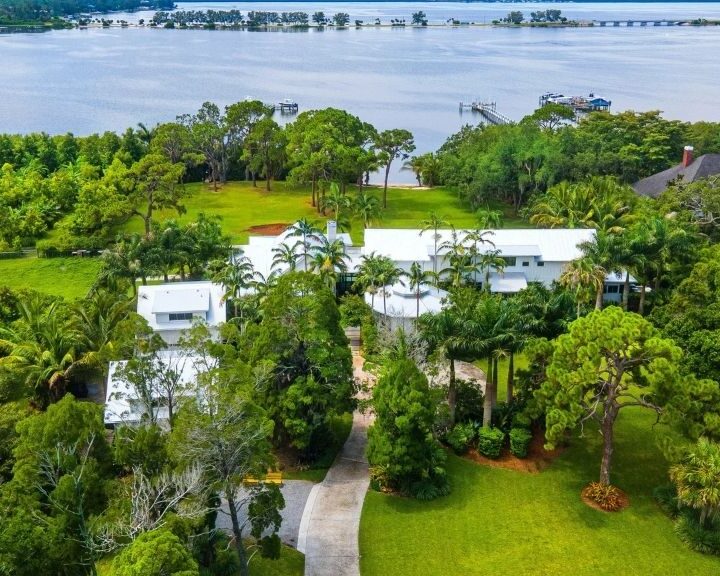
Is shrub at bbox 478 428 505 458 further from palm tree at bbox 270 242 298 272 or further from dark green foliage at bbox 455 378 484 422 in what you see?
palm tree at bbox 270 242 298 272

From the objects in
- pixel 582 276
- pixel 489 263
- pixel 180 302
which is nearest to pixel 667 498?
pixel 582 276

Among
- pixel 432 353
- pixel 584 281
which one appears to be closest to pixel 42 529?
pixel 432 353

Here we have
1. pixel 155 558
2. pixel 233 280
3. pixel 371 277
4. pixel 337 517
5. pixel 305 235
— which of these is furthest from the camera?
pixel 305 235

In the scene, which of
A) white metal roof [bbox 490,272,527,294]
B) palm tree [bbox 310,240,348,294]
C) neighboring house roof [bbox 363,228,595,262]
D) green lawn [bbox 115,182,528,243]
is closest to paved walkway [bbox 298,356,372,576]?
palm tree [bbox 310,240,348,294]

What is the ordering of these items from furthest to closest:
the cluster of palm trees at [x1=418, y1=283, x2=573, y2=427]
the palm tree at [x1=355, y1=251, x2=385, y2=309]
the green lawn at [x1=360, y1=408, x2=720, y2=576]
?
the palm tree at [x1=355, y1=251, x2=385, y2=309], the cluster of palm trees at [x1=418, y1=283, x2=573, y2=427], the green lawn at [x1=360, y1=408, x2=720, y2=576]

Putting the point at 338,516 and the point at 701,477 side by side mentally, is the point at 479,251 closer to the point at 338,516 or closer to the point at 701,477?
the point at 338,516

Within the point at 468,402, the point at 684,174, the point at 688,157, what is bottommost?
the point at 468,402
